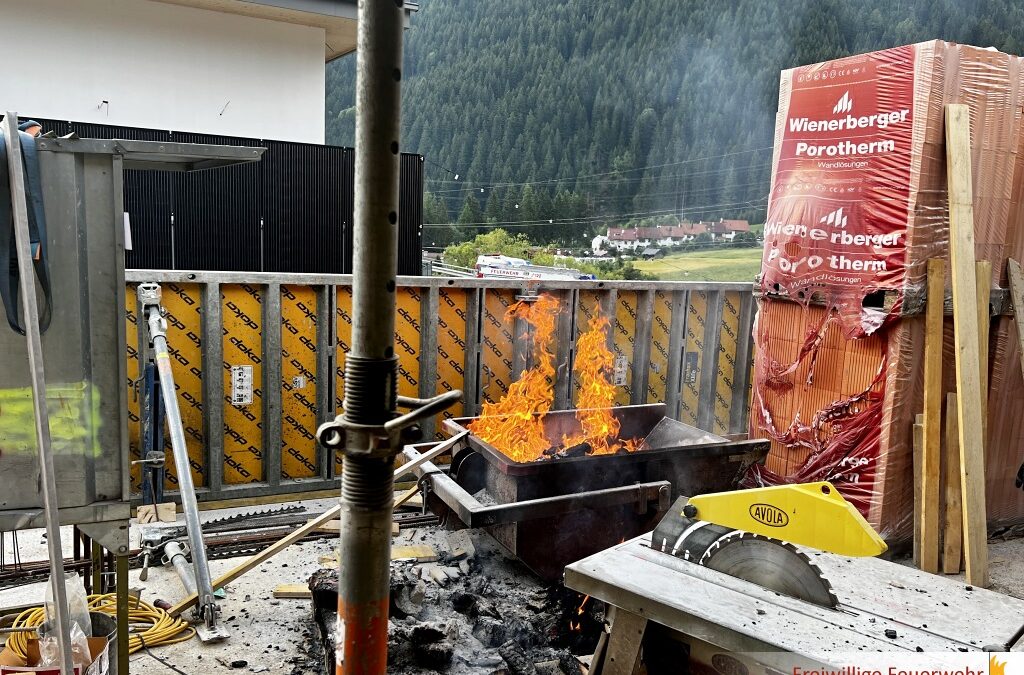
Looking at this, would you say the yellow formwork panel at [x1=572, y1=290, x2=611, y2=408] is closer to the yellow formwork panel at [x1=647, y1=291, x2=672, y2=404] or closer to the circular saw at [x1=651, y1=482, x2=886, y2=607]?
Result: the yellow formwork panel at [x1=647, y1=291, x2=672, y2=404]

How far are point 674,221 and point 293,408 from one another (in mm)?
16994

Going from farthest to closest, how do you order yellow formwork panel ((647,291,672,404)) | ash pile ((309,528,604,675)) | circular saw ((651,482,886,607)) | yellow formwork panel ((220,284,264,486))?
yellow formwork panel ((647,291,672,404)) < yellow formwork panel ((220,284,264,486)) < ash pile ((309,528,604,675)) < circular saw ((651,482,886,607))

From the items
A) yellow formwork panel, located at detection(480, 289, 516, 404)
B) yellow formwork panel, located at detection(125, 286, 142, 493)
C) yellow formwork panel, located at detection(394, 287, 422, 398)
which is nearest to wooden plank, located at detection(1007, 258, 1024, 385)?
yellow formwork panel, located at detection(480, 289, 516, 404)

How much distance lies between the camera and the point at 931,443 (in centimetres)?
626

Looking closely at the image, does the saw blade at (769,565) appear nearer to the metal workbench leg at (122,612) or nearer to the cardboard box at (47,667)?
the metal workbench leg at (122,612)

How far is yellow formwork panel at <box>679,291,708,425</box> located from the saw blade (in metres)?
5.74

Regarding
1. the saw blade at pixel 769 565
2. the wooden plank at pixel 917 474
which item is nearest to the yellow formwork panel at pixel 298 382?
the saw blade at pixel 769 565

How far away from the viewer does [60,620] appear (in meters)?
2.93

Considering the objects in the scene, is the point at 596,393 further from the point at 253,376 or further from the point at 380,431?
the point at 380,431

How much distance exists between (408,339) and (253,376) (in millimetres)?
1711

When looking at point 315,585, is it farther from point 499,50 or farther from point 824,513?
point 499,50

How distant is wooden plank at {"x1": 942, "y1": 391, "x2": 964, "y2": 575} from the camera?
621 centimetres

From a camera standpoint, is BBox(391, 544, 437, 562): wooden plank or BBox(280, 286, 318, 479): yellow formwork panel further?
BBox(280, 286, 318, 479): yellow formwork panel

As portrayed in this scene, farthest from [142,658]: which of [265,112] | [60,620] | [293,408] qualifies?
[265,112]
